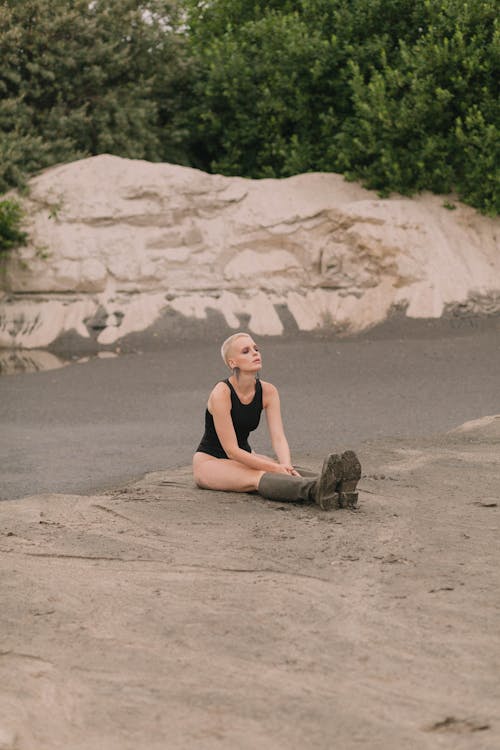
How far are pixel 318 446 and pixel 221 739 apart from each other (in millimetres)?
6155

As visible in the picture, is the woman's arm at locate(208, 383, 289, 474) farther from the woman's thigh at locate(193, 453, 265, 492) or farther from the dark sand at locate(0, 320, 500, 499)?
the dark sand at locate(0, 320, 500, 499)

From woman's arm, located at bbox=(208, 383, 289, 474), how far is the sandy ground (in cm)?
25

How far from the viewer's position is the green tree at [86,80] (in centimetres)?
1708

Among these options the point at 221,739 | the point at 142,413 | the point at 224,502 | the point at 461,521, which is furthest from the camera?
the point at 142,413

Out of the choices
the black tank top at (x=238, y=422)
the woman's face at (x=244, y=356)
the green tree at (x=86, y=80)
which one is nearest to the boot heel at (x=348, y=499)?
the black tank top at (x=238, y=422)

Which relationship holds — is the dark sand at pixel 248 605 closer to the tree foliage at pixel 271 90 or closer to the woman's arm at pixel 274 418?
the woman's arm at pixel 274 418

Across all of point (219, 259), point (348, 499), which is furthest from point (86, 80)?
point (348, 499)

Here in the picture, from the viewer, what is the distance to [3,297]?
15.8 metres

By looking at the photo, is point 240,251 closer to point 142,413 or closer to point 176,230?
point 176,230

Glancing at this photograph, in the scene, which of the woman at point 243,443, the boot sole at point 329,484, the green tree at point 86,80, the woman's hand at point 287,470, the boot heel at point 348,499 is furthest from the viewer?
the green tree at point 86,80

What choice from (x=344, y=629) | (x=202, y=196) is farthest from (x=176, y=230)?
(x=344, y=629)

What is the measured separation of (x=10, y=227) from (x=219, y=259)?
322 centimetres

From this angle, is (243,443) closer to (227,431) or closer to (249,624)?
(227,431)

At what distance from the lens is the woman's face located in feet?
22.6
